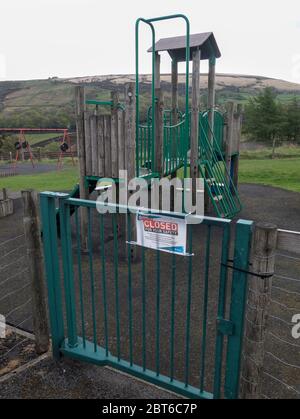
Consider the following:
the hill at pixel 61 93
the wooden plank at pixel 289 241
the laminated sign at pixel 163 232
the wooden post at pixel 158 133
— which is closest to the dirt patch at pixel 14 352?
the laminated sign at pixel 163 232

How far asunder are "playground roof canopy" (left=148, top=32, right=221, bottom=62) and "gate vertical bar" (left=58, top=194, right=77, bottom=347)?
5683 millimetres

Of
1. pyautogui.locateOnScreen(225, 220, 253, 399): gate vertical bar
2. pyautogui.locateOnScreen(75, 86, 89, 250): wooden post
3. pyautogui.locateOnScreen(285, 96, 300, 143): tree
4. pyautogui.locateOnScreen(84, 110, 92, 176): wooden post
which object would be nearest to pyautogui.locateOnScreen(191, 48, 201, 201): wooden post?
pyautogui.locateOnScreen(84, 110, 92, 176): wooden post

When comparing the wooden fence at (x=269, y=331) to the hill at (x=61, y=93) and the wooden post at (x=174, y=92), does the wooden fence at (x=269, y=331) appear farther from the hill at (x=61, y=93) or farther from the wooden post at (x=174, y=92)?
the hill at (x=61, y=93)

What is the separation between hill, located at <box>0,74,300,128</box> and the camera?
5889 cm

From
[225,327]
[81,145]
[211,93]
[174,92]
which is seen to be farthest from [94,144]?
[225,327]

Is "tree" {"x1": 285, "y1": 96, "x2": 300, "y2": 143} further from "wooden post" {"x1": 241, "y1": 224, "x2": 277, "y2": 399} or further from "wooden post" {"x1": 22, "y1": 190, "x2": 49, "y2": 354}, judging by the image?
"wooden post" {"x1": 241, "y1": 224, "x2": 277, "y2": 399}

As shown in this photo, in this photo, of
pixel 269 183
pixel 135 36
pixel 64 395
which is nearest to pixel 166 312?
pixel 64 395

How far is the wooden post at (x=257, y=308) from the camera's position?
2.16 metres

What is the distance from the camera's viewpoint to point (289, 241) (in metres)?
2.17

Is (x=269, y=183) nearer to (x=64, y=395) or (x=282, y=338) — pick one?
(x=282, y=338)

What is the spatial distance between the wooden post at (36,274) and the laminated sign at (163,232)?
1200mm

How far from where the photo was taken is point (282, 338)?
3705 millimetres
